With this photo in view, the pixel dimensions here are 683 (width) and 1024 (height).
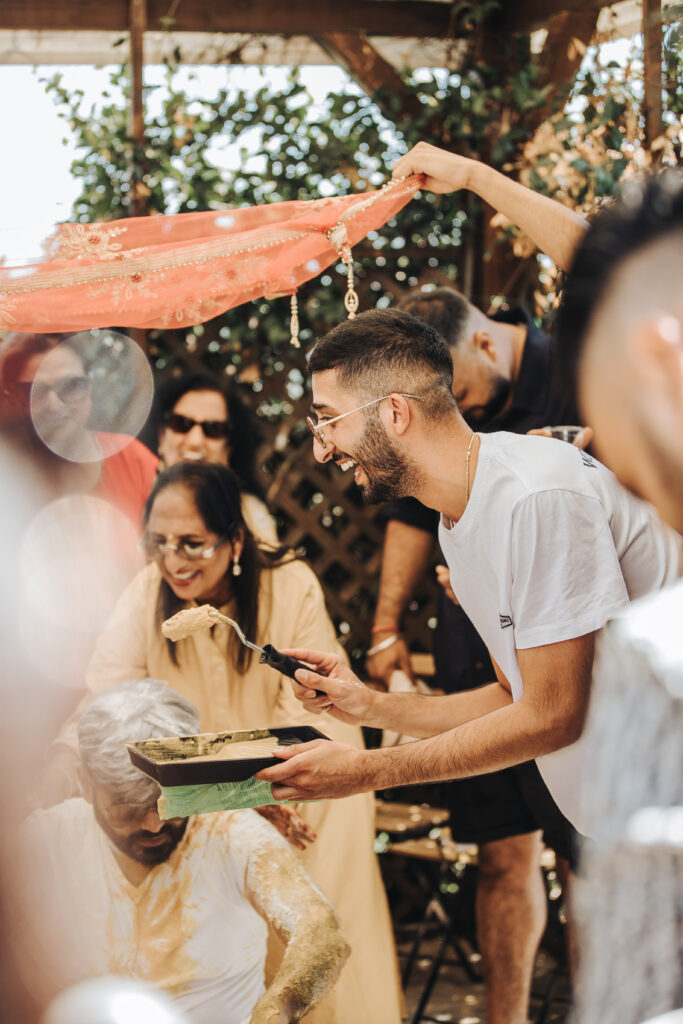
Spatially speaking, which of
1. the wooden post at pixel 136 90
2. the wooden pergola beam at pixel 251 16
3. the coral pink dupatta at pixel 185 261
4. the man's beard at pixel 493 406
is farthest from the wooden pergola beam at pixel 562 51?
the coral pink dupatta at pixel 185 261

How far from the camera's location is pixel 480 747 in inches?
69.5

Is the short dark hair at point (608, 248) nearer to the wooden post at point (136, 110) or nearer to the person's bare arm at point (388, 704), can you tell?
the person's bare arm at point (388, 704)

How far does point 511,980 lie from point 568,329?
8.09ft

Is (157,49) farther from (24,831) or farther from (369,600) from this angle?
(24,831)

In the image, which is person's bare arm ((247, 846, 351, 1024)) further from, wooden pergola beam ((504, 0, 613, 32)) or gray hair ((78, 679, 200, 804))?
wooden pergola beam ((504, 0, 613, 32))

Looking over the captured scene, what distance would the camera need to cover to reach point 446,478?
187 cm

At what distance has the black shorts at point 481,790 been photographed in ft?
9.49

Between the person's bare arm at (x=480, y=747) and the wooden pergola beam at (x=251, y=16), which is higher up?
the wooden pergola beam at (x=251, y=16)

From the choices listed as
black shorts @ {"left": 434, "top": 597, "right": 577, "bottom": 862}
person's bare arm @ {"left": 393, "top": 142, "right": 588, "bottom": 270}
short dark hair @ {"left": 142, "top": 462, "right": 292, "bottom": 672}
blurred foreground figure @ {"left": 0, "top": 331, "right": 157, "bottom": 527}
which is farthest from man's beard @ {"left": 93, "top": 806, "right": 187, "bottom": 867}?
person's bare arm @ {"left": 393, "top": 142, "right": 588, "bottom": 270}

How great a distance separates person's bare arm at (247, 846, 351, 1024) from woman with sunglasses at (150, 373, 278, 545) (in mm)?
1020

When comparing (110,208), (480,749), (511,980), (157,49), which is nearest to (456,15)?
(157,49)

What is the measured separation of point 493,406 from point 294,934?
155 cm

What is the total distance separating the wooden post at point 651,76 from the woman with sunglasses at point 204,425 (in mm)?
1432

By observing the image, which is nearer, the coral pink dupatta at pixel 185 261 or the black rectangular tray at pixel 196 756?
the black rectangular tray at pixel 196 756
